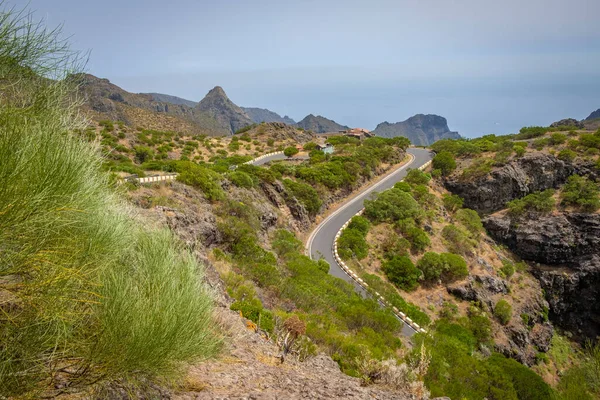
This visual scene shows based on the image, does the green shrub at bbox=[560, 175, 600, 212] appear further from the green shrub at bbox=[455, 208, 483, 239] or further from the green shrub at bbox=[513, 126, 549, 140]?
the green shrub at bbox=[513, 126, 549, 140]

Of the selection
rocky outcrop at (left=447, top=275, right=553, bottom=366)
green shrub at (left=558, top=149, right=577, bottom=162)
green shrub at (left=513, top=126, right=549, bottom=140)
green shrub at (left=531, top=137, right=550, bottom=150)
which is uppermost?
green shrub at (left=513, top=126, right=549, bottom=140)

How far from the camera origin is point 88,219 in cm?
477

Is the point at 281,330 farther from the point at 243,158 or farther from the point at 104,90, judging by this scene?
the point at 104,90

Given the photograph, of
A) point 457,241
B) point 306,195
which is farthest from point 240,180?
point 457,241

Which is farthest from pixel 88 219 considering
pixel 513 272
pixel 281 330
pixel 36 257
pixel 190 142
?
pixel 190 142

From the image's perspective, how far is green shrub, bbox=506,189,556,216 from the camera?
121ft

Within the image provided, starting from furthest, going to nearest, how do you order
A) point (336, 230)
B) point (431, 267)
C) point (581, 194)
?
point (581, 194) → point (336, 230) → point (431, 267)

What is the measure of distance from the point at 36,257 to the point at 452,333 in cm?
2067

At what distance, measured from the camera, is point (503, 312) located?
24.0 metres

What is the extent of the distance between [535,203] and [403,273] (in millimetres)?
23867

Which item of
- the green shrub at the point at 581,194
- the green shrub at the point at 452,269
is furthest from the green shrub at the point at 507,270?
the green shrub at the point at 581,194

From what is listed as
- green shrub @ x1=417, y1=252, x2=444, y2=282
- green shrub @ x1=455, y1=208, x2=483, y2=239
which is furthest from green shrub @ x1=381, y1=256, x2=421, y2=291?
green shrub @ x1=455, y1=208, x2=483, y2=239

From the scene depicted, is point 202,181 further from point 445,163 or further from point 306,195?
point 445,163

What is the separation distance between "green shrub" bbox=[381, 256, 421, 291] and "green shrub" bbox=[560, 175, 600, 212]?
24809 millimetres
